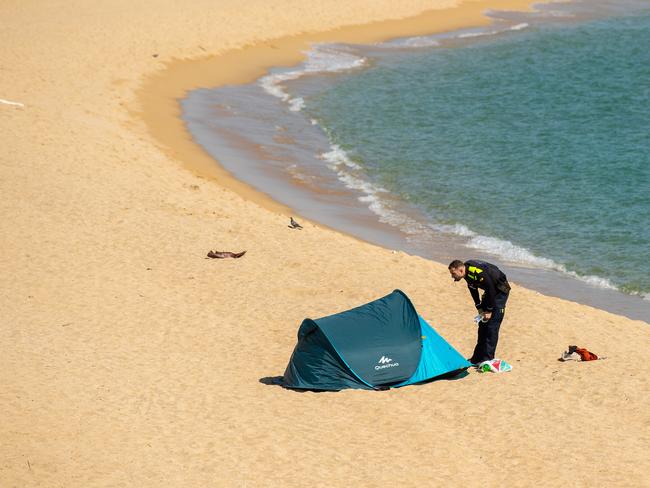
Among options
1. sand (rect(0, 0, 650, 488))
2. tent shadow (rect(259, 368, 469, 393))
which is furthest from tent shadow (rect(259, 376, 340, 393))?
sand (rect(0, 0, 650, 488))

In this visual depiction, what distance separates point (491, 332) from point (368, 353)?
5.98 ft

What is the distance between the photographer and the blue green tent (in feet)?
43.7

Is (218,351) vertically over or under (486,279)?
under

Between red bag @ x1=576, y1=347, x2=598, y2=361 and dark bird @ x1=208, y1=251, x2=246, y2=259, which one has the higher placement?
dark bird @ x1=208, y1=251, x2=246, y2=259

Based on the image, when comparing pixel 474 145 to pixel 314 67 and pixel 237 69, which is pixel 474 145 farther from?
pixel 237 69

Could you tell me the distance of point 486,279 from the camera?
13531mm

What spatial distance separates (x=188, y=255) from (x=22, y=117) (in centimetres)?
1093

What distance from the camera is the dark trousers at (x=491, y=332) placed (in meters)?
13.8

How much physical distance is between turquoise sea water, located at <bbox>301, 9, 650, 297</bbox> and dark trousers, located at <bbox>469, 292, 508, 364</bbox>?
683 cm

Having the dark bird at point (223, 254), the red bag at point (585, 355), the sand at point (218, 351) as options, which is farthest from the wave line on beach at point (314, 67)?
the red bag at point (585, 355)

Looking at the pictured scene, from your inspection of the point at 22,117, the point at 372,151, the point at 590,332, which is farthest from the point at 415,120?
the point at 590,332

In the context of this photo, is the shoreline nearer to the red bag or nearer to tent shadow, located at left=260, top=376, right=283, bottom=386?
tent shadow, located at left=260, top=376, right=283, bottom=386

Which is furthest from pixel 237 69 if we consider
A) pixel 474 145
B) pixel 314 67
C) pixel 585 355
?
pixel 585 355

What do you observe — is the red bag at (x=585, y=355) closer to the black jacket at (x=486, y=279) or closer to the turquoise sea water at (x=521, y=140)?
the black jacket at (x=486, y=279)
